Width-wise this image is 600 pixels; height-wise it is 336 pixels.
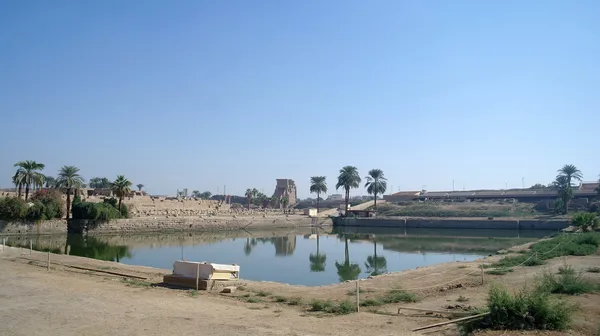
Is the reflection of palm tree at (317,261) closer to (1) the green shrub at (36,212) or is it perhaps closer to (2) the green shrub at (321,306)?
(2) the green shrub at (321,306)

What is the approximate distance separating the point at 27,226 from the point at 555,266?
46.9 m

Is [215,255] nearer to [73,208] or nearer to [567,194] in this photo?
[73,208]

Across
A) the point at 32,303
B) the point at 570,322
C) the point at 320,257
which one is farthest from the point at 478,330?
the point at 320,257

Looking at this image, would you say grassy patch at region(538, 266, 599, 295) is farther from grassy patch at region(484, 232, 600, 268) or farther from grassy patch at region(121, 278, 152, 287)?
grassy patch at region(121, 278, 152, 287)

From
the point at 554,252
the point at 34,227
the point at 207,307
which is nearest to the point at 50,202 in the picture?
the point at 34,227

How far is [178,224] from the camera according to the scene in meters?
59.3

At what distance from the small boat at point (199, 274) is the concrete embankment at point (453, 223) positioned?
57.8 meters

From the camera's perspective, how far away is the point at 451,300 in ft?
41.9

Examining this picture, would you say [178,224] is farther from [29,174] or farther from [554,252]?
[554,252]

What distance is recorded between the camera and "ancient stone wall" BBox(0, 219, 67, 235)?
43750mm

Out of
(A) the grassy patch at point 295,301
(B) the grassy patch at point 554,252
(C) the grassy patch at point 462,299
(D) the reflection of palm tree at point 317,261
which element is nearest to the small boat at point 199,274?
(A) the grassy patch at point 295,301

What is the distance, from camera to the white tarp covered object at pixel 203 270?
15875mm

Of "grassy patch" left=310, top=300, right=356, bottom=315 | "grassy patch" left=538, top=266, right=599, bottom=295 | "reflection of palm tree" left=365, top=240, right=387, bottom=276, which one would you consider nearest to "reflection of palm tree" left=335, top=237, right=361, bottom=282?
"reflection of palm tree" left=365, top=240, right=387, bottom=276

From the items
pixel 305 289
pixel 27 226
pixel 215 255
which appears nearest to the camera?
pixel 305 289
